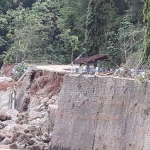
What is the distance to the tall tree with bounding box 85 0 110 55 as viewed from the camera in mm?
51750

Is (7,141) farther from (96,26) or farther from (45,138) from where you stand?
(96,26)

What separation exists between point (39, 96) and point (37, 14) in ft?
81.7

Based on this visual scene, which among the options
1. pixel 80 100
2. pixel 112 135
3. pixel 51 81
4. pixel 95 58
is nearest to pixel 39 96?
pixel 51 81

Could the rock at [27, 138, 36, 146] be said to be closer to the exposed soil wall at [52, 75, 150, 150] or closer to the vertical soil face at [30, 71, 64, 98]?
the exposed soil wall at [52, 75, 150, 150]

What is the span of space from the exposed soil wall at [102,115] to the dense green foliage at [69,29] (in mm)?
13113

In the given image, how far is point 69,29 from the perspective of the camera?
224 ft

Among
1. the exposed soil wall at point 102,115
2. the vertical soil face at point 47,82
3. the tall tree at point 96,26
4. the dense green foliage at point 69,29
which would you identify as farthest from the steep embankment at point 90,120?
the dense green foliage at point 69,29

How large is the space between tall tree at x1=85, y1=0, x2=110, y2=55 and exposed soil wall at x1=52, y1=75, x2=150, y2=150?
47.2 feet

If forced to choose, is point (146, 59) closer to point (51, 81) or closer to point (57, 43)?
point (51, 81)

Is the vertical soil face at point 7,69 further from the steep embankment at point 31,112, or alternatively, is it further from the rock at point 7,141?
the rock at point 7,141

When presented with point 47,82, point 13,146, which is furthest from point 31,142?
point 47,82

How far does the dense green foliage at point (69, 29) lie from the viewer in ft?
170

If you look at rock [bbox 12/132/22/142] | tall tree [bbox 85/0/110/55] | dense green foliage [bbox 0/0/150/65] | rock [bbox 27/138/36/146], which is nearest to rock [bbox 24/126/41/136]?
rock [bbox 12/132/22/142]

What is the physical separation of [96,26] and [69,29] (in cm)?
1658
